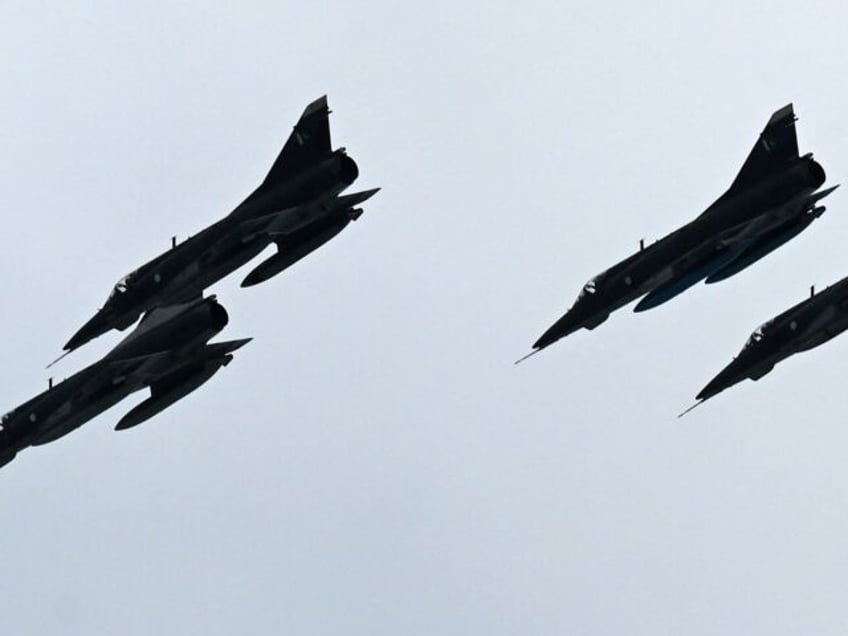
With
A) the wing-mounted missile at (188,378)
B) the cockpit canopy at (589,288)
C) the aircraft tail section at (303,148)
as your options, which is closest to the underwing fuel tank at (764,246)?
the cockpit canopy at (589,288)

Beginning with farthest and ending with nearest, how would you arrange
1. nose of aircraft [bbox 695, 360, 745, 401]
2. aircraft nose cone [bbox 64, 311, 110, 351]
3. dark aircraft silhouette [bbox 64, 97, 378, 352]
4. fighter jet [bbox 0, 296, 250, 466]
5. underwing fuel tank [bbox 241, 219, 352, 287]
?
nose of aircraft [bbox 695, 360, 745, 401] → underwing fuel tank [bbox 241, 219, 352, 287] → fighter jet [bbox 0, 296, 250, 466] → aircraft nose cone [bbox 64, 311, 110, 351] → dark aircraft silhouette [bbox 64, 97, 378, 352]

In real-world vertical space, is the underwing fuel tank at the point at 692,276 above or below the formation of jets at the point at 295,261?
below

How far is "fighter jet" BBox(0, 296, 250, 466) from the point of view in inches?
3511

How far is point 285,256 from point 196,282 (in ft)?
11.2

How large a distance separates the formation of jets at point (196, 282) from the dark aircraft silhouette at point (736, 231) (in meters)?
9.38

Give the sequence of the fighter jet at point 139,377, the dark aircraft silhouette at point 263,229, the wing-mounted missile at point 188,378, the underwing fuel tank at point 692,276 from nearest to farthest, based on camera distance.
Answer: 1. the dark aircraft silhouette at point 263,229
2. the fighter jet at point 139,377
3. the underwing fuel tank at point 692,276
4. the wing-mounted missile at point 188,378

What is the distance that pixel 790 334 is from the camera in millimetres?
91000

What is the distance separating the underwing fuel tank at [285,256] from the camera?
89.9 metres

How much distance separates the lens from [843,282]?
90562 mm

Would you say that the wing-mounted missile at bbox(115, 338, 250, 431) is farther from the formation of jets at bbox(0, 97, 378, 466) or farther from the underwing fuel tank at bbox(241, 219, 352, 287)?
the underwing fuel tank at bbox(241, 219, 352, 287)

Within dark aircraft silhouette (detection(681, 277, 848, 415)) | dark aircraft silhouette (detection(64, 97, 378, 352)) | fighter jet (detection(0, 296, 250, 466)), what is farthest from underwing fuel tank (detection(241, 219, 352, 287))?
dark aircraft silhouette (detection(681, 277, 848, 415))

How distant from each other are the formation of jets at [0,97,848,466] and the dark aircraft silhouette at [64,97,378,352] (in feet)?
0.11

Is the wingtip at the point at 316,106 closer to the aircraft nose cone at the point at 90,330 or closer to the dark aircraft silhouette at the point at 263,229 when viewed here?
the dark aircraft silhouette at the point at 263,229

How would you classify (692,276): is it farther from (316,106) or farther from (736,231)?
(316,106)
